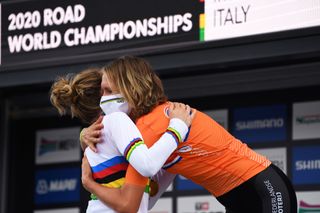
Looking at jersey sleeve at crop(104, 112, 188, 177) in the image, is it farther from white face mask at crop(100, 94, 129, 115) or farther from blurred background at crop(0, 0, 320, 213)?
blurred background at crop(0, 0, 320, 213)

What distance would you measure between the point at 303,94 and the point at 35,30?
2217 millimetres

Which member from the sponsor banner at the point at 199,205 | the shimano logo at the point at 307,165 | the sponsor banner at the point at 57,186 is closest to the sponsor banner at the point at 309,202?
the shimano logo at the point at 307,165

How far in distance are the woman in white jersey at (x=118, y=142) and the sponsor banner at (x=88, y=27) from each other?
7.25ft

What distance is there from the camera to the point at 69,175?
8.13m

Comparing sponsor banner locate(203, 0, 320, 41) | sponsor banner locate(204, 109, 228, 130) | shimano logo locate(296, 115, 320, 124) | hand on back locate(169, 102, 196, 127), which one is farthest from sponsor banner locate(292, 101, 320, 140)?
hand on back locate(169, 102, 196, 127)

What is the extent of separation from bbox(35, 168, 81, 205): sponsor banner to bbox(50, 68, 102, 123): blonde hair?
3684 millimetres

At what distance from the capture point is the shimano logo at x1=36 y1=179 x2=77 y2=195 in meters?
8.09

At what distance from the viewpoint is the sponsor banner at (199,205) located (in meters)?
7.41

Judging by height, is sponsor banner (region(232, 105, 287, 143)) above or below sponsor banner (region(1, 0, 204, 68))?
below

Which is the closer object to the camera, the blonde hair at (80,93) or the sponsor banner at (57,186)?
the blonde hair at (80,93)

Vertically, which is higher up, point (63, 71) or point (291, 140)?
point (63, 71)

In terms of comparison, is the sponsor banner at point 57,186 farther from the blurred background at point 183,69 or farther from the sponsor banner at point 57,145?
the sponsor banner at point 57,145

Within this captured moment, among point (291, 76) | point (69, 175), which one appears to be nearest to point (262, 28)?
point (291, 76)

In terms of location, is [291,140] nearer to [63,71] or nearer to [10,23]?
[63,71]
